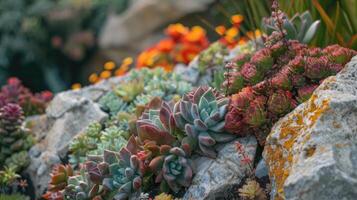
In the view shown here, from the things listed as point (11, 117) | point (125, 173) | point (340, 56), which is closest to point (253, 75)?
point (340, 56)

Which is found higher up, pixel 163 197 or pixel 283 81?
pixel 283 81

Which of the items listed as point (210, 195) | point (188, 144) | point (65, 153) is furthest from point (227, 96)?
point (65, 153)

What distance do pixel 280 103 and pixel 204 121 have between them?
459 millimetres

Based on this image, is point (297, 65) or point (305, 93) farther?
point (297, 65)

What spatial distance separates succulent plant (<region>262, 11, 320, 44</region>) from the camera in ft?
13.9

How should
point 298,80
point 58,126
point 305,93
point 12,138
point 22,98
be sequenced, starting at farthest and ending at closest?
point 22,98 < point 58,126 < point 12,138 < point 298,80 < point 305,93

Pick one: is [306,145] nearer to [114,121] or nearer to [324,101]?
[324,101]

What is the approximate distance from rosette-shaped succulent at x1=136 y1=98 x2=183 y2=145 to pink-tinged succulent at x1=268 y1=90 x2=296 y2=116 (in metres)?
0.59

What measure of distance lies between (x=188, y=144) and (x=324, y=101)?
2.96 ft

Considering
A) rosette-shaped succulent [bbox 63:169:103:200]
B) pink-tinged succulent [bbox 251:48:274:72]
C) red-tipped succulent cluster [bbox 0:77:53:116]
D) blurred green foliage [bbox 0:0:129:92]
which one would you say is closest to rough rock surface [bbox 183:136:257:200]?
pink-tinged succulent [bbox 251:48:274:72]

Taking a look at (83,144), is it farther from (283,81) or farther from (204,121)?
(283,81)

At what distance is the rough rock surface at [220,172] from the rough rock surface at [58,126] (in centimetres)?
153

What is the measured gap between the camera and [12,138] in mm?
5016

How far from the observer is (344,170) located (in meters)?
2.80
